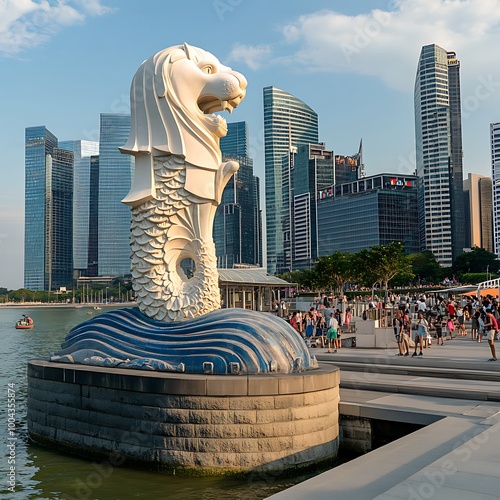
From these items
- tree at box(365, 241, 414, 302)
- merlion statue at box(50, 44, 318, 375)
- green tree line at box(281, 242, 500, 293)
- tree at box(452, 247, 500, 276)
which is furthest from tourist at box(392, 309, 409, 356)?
tree at box(452, 247, 500, 276)

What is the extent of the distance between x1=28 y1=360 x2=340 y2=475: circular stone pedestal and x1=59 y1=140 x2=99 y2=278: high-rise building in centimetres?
14045

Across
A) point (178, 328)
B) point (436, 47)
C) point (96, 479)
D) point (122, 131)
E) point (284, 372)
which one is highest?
point (436, 47)

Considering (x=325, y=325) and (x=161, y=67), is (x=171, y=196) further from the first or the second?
(x=325, y=325)

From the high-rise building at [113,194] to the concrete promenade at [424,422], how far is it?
4326 inches

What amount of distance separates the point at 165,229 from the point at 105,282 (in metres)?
138

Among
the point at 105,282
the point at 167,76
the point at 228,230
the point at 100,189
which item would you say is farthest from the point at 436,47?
the point at 167,76

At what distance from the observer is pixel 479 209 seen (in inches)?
5901

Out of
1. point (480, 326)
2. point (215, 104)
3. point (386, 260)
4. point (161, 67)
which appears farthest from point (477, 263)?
point (161, 67)

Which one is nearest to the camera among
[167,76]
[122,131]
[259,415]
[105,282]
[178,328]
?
[259,415]

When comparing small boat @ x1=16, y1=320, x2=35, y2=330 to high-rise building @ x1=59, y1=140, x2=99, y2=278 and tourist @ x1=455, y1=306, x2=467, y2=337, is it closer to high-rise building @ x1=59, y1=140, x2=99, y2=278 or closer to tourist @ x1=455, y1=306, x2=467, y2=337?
tourist @ x1=455, y1=306, x2=467, y2=337

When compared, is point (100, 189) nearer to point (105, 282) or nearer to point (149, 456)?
point (105, 282)

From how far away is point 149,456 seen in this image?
34.2ft

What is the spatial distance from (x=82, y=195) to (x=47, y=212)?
1108 cm

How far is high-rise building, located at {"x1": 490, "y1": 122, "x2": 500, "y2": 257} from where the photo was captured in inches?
4936
